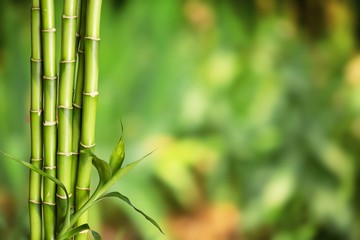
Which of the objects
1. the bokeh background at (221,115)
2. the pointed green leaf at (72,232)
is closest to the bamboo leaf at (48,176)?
the pointed green leaf at (72,232)

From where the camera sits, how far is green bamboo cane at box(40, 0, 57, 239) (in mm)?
1176

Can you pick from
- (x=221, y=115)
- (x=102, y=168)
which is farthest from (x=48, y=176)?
(x=221, y=115)

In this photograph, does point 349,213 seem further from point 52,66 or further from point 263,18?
point 52,66

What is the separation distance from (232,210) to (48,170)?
455 mm

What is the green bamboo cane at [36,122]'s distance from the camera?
1.20 metres

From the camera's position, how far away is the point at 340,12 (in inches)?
59.6

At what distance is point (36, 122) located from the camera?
3.96 feet

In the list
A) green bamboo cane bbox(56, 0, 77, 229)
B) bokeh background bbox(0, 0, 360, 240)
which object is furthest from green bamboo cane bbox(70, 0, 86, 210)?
bokeh background bbox(0, 0, 360, 240)

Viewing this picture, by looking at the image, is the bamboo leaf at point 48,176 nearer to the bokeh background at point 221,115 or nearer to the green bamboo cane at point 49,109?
the green bamboo cane at point 49,109

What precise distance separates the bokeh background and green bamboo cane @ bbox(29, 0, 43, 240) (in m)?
0.11

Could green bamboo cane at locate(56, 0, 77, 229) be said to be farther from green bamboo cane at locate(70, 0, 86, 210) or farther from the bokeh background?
the bokeh background

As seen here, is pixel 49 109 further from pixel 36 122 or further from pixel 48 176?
pixel 48 176

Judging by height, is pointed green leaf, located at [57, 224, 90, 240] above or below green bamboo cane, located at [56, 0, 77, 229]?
below

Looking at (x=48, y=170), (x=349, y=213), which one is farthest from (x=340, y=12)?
(x=48, y=170)
